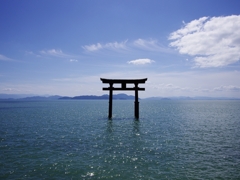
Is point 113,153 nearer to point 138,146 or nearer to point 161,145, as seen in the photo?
point 138,146

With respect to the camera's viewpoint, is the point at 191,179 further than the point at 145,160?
No

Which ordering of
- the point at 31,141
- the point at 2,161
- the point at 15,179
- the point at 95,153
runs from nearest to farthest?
the point at 15,179 → the point at 2,161 → the point at 95,153 → the point at 31,141

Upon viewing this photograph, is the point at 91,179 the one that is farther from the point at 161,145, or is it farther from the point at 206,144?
the point at 206,144

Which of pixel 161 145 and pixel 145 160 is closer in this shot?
pixel 145 160

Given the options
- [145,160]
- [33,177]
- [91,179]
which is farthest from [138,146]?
[33,177]

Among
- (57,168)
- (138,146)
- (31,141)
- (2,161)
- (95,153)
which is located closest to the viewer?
(57,168)

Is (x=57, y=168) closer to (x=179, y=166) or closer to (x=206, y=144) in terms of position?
(x=179, y=166)

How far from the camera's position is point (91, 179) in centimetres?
885

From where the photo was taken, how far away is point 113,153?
12.9 metres

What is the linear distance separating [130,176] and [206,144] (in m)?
9.42

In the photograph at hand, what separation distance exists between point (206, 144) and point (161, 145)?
12.9ft

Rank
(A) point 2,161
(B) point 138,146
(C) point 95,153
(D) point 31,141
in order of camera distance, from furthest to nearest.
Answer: (D) point 31,141 → (B) point 138,146 → (C) point 95,153 → (A) point 2,161

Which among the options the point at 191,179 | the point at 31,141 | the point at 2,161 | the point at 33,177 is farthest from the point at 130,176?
the point at 31,141

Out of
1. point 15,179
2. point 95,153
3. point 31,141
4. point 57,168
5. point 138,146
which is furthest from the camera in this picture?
point 31,141
